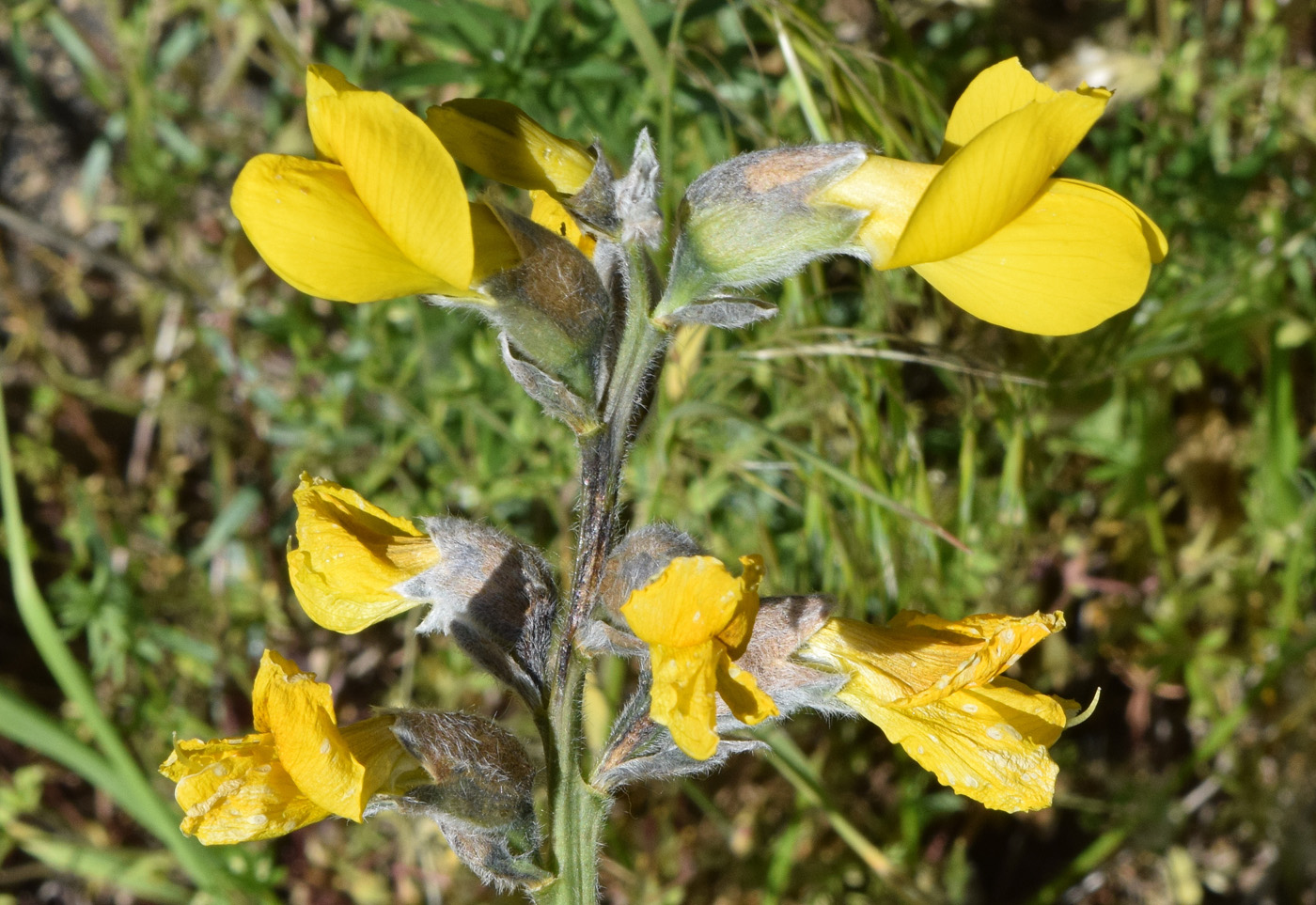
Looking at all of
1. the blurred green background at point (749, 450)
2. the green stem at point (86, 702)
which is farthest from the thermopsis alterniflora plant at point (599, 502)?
the green stem at point (86, 702)

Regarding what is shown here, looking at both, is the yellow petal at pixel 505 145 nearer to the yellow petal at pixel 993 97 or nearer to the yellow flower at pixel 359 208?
the yellow flower at pixel 359 208

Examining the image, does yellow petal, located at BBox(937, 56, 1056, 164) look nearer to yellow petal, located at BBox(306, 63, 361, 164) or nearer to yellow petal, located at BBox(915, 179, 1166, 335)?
yellow petal, located at BBox(915, 179, 1166, 335)


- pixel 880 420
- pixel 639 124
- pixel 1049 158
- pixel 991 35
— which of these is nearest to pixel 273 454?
pixel 639 124

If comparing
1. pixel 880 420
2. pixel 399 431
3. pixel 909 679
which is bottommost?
pixel 399 431

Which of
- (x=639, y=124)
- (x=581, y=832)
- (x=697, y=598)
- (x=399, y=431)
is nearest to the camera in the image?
(x=697, y=598)

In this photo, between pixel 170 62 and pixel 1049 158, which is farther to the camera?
pixel 170 62

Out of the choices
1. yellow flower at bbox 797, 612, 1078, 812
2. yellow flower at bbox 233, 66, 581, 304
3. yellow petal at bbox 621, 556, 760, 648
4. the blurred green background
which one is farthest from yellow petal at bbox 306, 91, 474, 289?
the blurred green background

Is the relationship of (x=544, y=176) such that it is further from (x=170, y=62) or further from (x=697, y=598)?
(x=170, y=62)
